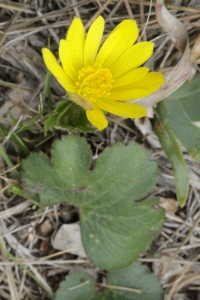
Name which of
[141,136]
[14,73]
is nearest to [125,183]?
[141,136]

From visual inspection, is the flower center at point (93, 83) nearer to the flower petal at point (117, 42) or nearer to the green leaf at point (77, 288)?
the flower petal at point (117, 42)

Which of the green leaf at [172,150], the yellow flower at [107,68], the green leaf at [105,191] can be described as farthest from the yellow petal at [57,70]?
the green leaf at [172,150]

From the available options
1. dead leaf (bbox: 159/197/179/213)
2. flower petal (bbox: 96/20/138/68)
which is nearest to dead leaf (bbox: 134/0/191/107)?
flower petal (bbox: 96/20/138/68)

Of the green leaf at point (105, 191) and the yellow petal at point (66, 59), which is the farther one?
the green leaf at point (105, 191)

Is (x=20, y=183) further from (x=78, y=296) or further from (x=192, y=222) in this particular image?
(x=192, y=222)

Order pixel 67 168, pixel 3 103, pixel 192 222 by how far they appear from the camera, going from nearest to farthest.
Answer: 1. pixel 67 168
2. pixel 3 103
3. pixel 192 222
